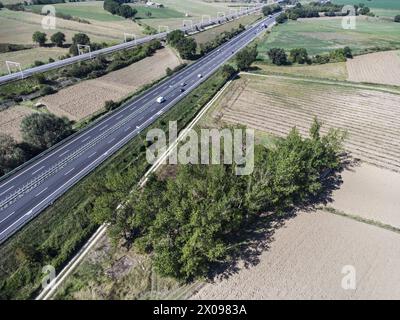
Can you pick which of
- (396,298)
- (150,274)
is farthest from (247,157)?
(396,298)

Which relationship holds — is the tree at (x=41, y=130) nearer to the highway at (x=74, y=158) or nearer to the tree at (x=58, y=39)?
the highway at (x=74, y=158)

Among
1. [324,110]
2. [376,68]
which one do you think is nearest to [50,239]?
[324,110]

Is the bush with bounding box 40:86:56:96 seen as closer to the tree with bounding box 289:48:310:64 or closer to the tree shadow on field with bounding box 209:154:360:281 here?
the tree shadow on field with bounding box 209:154:360:281

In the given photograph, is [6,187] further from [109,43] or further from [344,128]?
[109,43]

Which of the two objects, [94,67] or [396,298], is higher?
[94,67]

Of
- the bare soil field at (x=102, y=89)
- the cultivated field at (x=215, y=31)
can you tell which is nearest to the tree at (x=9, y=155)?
the bare soil field at (x=102, y=89)

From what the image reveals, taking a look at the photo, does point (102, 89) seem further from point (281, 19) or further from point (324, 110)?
point (281, 19)
